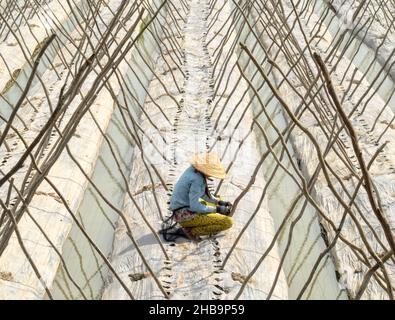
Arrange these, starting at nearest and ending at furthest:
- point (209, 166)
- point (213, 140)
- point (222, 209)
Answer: point (209, 166), point (222, 209), point (213, 140)

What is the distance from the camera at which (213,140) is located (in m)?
4.39

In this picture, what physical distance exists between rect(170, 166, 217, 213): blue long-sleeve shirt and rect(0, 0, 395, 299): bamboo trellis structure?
21 cm

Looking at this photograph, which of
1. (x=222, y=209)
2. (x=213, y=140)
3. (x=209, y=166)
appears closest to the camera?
(x=209, y=166)

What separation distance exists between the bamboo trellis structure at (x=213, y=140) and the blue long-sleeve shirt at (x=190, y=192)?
21 centimetres

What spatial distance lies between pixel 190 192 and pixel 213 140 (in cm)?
118

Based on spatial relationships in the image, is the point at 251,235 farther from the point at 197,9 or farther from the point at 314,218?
the point at 197,9

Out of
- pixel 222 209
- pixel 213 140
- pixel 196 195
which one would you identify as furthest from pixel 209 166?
pixel 213 140

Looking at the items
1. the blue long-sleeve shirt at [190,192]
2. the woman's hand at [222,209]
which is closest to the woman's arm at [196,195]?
the blue long-sleeve shirt at [190,192]

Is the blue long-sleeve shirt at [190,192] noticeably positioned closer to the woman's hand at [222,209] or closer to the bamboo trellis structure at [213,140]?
the woman's hand at [222,209]

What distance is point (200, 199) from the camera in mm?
3367

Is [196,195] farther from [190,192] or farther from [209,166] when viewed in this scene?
[209,166]

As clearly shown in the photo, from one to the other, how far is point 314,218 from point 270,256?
1.98 ft

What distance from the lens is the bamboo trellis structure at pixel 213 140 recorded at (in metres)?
2.82
